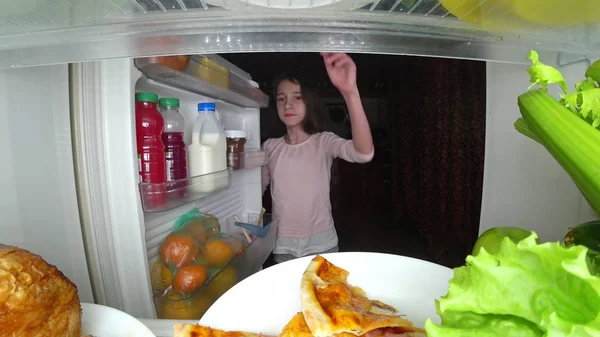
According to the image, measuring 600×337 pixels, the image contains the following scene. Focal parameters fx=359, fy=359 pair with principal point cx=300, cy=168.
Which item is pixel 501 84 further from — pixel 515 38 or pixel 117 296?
pixel 117 296

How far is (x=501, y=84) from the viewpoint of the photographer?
64cm

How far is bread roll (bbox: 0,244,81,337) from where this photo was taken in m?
0.31

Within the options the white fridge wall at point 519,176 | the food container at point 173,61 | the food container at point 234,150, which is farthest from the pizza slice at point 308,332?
the food container at point 234,150

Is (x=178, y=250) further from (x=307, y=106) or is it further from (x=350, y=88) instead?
(x=307, y=106)

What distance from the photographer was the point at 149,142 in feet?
2.52

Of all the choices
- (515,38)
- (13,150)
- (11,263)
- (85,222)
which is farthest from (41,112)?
(515,38)

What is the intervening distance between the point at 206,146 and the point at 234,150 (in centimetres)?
24

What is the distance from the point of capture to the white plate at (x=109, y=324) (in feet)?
1.27

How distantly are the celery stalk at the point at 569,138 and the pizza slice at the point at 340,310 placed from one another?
0.22 meters

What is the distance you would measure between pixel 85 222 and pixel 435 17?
625 mm

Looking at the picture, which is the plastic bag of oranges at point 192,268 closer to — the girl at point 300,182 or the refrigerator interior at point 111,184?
the refrigerator interior at point 111,184

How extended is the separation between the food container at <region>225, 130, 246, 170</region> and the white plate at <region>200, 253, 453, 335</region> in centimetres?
73

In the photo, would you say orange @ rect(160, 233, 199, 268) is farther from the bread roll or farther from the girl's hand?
the girl's hand

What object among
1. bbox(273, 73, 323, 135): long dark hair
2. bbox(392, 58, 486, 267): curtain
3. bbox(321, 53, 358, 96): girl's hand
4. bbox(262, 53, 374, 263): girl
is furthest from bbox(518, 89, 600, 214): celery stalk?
bbox(273, 73, 323, 135): long dark hair
